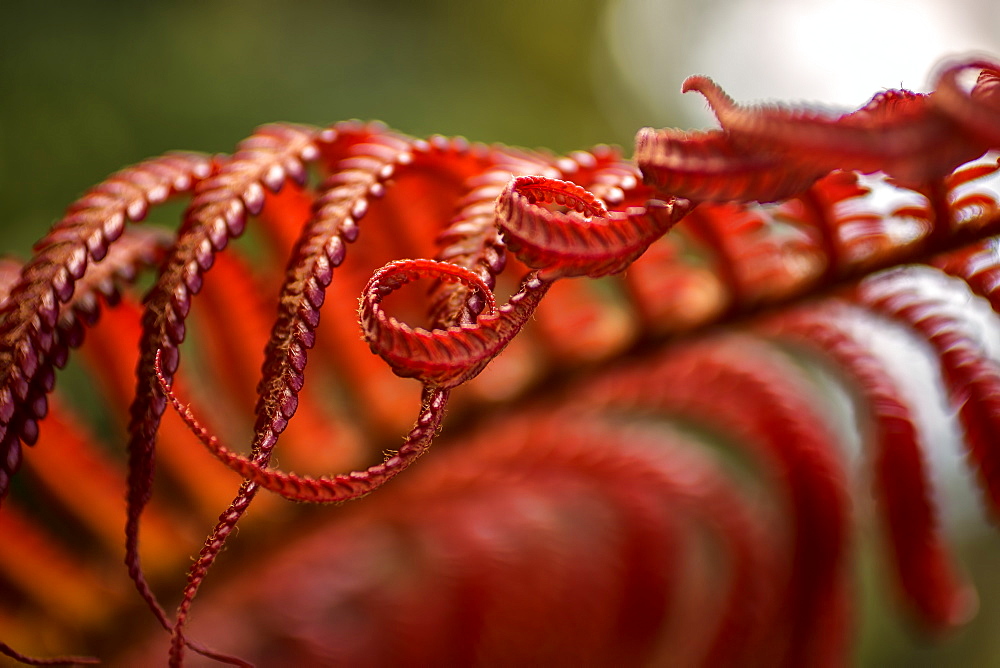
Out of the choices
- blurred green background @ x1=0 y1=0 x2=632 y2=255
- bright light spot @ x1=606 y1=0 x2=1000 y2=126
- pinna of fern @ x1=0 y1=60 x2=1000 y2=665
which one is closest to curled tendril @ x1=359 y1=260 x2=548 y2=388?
pinna of fern @ x1=0 y1=60 x2=1000 y2=665

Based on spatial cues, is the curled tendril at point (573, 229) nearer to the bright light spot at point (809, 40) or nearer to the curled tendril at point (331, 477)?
the curled tendril at point (331, 477)

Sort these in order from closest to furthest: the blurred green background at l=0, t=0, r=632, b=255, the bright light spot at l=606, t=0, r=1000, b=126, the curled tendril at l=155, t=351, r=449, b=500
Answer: the curled tendril at l=155, t=351, r=449, b=500 → the blurred green background at l=0, t=0, r=632, b=255 → the bright light spot at l=606, t=0, r=1000, b=126

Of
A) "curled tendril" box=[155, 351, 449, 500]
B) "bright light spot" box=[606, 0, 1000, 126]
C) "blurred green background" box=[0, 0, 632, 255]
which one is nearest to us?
"curled tendril" box=[155, 351, 449, 500]

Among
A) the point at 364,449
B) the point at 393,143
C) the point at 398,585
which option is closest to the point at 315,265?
the point at 393,143

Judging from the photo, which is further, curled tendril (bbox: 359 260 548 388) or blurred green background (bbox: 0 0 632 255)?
blurred green background (bbox: 0 0 632 255)

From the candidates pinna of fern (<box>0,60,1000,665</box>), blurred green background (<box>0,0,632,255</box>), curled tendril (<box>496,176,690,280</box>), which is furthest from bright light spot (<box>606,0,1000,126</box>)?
curled tendril (<box>496,176,690,280</box>)

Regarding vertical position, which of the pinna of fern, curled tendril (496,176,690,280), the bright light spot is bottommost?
the pinna of fern

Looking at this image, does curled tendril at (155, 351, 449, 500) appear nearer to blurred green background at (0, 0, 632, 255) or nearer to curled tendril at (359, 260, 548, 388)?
curled tendril at (359, 260, 548, 388)

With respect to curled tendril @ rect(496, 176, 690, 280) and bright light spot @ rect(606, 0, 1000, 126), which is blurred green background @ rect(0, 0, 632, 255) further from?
curled tendril @ rect(496, 176, 690, 280)

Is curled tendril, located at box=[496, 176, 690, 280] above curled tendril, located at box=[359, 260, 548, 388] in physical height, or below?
above
